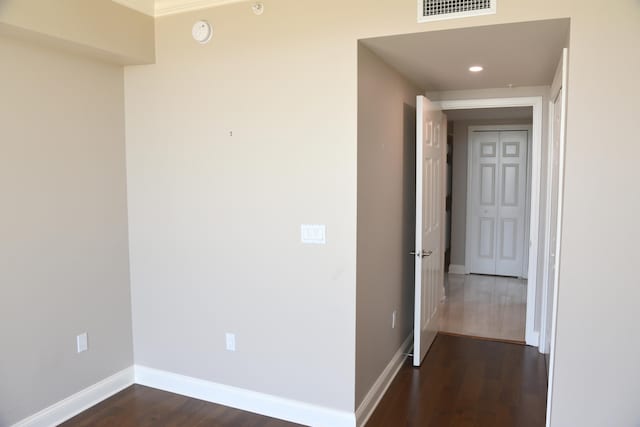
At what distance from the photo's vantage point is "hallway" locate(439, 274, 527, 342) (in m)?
4.66

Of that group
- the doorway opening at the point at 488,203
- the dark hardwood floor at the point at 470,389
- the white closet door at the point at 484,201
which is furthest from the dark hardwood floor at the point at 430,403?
the white closet door at the point at 484,201

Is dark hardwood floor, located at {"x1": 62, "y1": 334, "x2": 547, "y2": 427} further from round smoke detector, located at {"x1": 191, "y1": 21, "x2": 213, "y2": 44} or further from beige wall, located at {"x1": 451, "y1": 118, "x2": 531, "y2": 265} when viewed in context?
beige wall, located at {"x1": 451, "y1": 118, "x2": 531, "y2": 265}

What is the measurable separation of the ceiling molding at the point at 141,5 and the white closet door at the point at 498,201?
5.01 metres

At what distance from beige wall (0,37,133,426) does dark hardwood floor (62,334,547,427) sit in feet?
1.04

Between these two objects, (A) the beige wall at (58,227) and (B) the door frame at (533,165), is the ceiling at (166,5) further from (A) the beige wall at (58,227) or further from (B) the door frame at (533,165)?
(B) the door frame at (533,165)

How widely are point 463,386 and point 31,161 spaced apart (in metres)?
3.15

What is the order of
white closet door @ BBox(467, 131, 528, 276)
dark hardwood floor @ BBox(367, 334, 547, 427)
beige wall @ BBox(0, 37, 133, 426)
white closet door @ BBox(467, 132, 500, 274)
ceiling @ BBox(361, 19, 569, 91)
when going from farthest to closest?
white closet door @ BBox(467, 132, 500, 274) → white closet door @ BBox(467, 131, 528, 276) → dark hardwood floor @ BBox(367, 334, 547, 427) → beige wall @ BBox(0, 37, 133, 426) → ceiling @ BBox(361, 19, 569, 91)

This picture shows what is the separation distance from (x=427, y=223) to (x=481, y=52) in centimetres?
145

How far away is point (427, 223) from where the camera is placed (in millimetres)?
3887

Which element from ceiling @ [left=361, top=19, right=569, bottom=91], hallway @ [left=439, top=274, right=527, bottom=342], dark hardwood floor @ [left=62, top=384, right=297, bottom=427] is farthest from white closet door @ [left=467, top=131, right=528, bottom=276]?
dark hardwood floor @ [left=62, top=384, right=297, bottom=427]

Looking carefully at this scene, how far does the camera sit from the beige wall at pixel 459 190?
6.93m

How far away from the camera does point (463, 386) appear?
3471 mm

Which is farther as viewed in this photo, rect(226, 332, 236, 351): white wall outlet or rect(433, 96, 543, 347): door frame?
rect(433, 96, 543, 347): door frame

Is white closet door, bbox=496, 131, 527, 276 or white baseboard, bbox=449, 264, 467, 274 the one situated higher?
white closet door, bbox=496, 131, 527, 276
